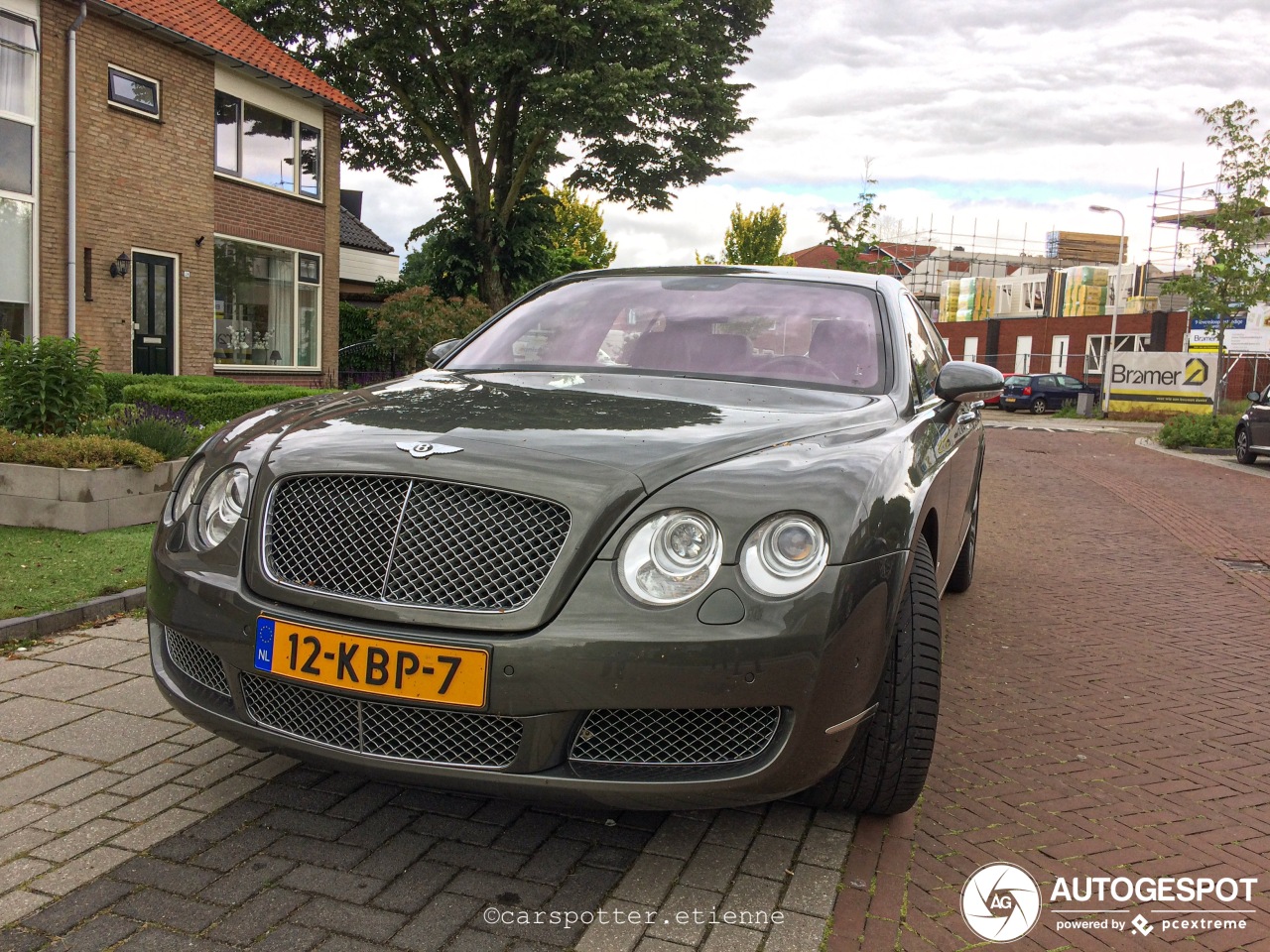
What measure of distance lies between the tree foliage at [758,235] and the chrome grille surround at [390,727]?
154 ft

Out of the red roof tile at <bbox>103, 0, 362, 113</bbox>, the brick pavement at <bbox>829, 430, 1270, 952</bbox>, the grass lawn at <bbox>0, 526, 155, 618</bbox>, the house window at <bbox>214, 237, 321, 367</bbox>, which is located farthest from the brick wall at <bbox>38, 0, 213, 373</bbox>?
the brick pavement at <bbox>829, 430, 1270, 952</bbox>

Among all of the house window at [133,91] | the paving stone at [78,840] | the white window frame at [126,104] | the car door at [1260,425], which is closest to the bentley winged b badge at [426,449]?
the paving stone at [78,840]

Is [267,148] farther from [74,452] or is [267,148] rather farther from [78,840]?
[78,840]

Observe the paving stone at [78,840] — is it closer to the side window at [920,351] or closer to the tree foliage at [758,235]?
the side window at [920,351]

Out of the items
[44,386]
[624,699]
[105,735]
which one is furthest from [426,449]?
[44,386]

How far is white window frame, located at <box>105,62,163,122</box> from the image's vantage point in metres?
16.3

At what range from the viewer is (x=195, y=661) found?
9.35 ft

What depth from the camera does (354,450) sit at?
8.90ft

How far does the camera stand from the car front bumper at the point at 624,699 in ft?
7.77

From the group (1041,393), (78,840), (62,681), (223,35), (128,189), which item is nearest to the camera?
(78,840)

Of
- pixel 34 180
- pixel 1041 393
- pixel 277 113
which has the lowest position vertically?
pixel 1041 393

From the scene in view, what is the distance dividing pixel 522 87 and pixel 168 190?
33.4ft

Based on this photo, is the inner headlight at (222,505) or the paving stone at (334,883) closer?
the paving stone at (334,883)

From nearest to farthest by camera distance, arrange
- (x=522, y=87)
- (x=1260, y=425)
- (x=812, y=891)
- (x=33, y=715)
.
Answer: (x=812, y=891) < (x=33, y=715) < (x=1260, y=425) < (x=522, y=87)
